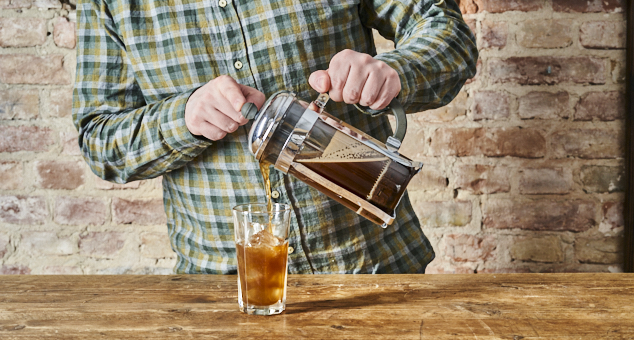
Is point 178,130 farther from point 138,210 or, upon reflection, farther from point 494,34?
point 494,34

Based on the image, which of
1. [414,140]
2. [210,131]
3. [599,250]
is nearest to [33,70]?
[210,131]

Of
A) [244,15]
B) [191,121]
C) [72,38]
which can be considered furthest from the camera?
[72,38]

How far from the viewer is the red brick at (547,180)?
4.31ft

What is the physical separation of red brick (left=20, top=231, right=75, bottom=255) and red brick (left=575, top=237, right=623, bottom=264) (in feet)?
4.12

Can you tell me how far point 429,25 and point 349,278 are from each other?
1.47ft

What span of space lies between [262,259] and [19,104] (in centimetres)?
98

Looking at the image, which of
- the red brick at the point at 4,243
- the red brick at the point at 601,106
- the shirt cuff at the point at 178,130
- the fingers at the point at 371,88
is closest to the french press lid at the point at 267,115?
the fingers at the point at 371,88

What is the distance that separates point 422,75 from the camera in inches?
33.6

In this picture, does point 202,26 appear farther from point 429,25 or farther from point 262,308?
point 262,308

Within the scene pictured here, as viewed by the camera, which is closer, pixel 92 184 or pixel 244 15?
pixel 244 15

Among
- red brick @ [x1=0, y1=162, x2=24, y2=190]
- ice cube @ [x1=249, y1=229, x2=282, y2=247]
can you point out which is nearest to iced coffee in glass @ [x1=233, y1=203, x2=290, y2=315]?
ice cube @ [x1=249, y1=229, x2=282, y2=247]

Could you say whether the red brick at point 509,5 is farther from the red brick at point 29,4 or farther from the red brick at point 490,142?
the red brick at point 29,4

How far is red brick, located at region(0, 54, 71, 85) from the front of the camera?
1321 mm

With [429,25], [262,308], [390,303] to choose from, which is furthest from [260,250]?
[429,25]
